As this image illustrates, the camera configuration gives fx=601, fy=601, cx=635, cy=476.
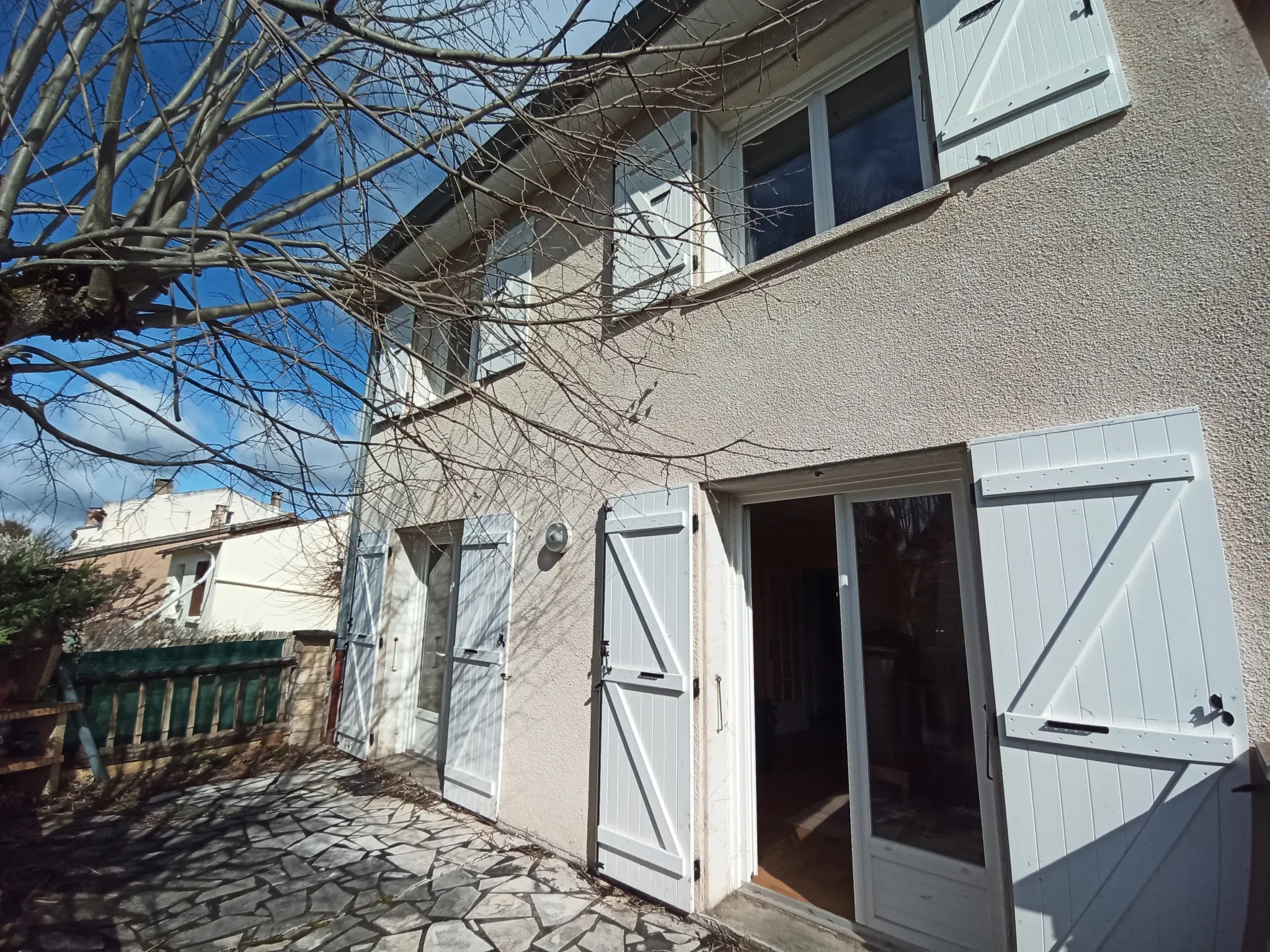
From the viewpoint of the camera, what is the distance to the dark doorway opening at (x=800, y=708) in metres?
3.99

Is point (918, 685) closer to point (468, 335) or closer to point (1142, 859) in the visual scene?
point (1142, 859)

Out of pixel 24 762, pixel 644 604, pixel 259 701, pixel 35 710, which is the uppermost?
pixel 644 604

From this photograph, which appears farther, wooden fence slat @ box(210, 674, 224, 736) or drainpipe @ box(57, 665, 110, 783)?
wooden fence slat @ box(210, 674, 224, 736)

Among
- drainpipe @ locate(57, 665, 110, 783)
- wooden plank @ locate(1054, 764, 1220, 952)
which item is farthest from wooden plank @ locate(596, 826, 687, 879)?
drainpipe @ locate(57, 665, 110, 783)

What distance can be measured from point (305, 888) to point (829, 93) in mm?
6240

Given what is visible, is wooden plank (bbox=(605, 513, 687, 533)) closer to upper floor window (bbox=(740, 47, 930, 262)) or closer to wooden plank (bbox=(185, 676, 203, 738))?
upper floor window (bbox=(740, 47, 930, 262))

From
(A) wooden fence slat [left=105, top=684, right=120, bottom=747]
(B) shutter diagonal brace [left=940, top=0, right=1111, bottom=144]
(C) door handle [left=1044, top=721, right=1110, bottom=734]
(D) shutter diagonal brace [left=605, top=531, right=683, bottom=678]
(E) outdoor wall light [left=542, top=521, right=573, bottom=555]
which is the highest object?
(B) shutter diagonal brace [left=940, top=0, right=1111, bottom=144]

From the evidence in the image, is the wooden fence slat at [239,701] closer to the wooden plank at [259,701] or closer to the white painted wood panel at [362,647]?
the wooden plank at [259,701]

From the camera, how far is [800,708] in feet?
25.7

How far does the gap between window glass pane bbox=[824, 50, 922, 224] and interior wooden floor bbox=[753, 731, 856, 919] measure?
3976 mm

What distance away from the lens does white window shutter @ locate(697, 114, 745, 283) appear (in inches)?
171

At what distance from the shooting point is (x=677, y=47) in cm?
272

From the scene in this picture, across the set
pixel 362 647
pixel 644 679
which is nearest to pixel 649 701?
pixel 644 679

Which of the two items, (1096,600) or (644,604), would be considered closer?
(1096,600)
